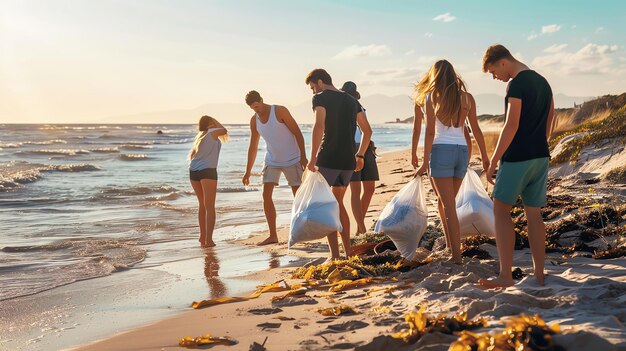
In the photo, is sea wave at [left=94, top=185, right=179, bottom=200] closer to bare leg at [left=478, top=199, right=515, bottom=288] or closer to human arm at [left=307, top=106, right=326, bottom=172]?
human arm at [left=307, top=106, right=326, bottom=172]

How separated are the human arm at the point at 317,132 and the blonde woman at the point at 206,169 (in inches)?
109

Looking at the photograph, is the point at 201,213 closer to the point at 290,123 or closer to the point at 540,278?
the point at 290,123

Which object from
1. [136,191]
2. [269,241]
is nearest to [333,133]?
[269,241]

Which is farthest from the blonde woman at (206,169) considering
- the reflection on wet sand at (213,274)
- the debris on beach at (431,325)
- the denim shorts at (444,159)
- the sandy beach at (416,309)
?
the debris on beach at (431,325)

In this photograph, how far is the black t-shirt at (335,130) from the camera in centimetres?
656

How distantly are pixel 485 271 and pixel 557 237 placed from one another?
4.73 feet

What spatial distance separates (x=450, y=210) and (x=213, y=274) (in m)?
2.46

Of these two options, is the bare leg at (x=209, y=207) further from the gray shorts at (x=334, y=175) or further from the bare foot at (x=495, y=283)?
the bare foot at (x=495, y=283)

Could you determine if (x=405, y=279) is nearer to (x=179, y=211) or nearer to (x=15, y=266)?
(x=15, y=266)

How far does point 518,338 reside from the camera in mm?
3254

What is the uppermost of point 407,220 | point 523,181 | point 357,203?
point 523,181

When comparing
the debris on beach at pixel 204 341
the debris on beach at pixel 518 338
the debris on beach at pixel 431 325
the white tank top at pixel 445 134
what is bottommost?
the debris on beach at pixel 204 341

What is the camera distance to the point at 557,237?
21.6ft

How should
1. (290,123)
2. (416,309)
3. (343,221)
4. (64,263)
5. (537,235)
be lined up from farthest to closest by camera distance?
(290,123) → (64,263) → (343,221) → (537,235) → (416,309)
